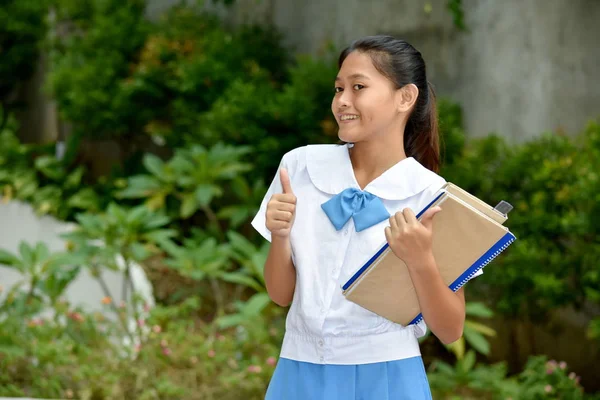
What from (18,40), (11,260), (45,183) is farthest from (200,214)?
(18,40)

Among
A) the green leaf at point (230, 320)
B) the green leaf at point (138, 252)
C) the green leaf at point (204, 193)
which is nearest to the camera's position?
the green leaf at point (230, 320)

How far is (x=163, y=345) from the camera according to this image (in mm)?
4645

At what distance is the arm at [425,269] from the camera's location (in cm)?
162

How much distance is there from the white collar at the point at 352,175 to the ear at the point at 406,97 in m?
0.11

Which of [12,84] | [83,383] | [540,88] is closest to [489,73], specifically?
[540,88]

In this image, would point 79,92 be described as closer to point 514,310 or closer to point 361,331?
point 514,310

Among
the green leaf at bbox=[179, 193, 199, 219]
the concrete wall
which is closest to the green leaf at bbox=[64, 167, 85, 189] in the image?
the green leaf at bbox=[179, 193, 199, 219]

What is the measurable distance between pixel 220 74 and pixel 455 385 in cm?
339

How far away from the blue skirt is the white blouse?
17mm

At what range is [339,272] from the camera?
1.77 metres

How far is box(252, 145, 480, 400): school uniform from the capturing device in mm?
1751

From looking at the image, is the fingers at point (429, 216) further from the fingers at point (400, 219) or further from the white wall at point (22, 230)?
the white wall at point (22, 230)

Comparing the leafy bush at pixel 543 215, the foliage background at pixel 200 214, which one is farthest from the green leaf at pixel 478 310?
the leafy bush at pixel 543 215

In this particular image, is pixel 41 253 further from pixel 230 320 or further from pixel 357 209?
pixel 357 209
